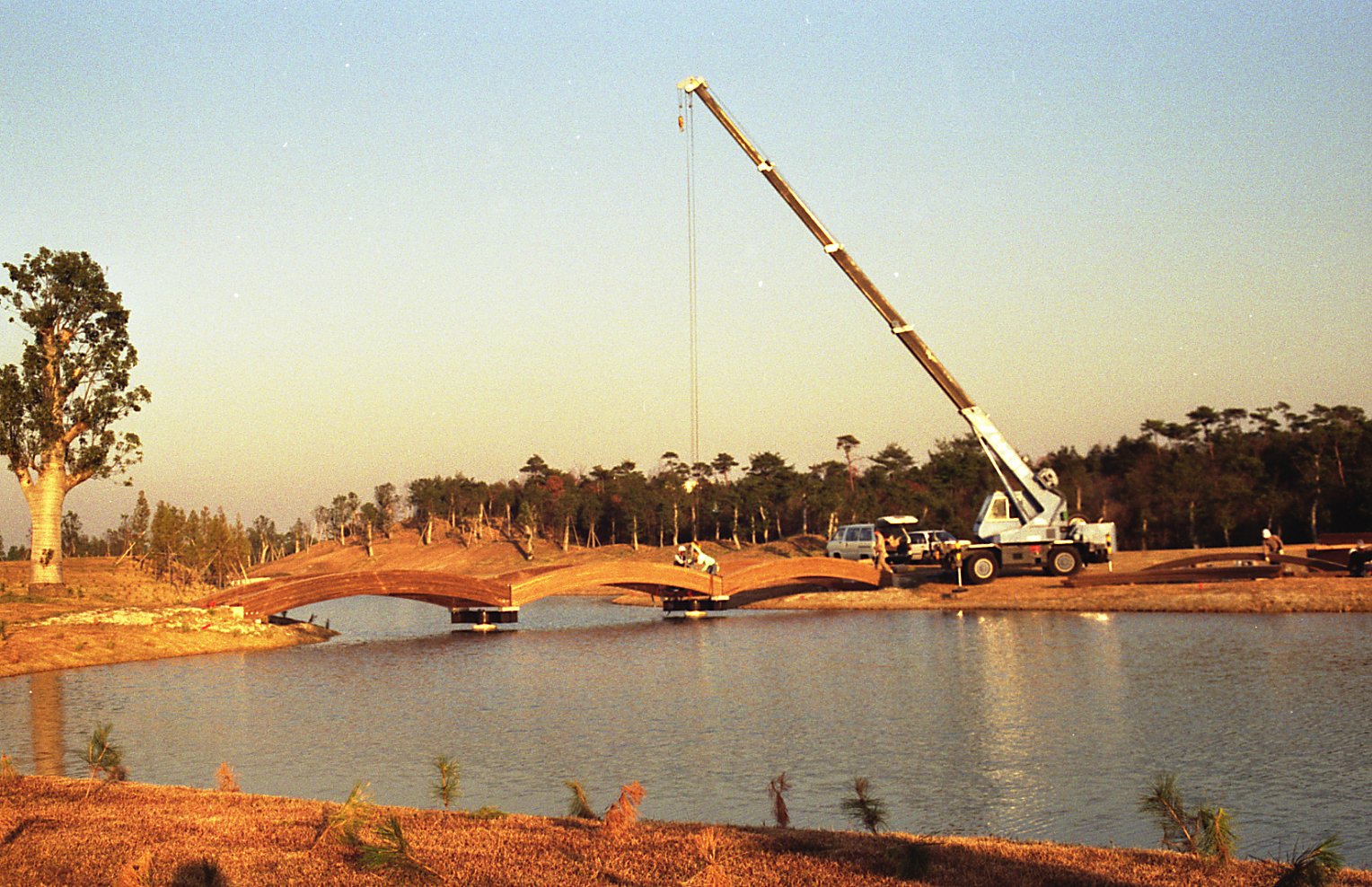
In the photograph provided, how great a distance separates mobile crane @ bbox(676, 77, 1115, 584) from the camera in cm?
4756

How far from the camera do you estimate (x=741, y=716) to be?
2261cm

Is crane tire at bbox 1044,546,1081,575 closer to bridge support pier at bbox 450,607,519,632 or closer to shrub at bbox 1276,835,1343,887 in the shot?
bridge support pier at bbox 450,607,519,632

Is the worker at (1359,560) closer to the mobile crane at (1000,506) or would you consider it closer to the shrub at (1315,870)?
the mobile crane at (1000,506)

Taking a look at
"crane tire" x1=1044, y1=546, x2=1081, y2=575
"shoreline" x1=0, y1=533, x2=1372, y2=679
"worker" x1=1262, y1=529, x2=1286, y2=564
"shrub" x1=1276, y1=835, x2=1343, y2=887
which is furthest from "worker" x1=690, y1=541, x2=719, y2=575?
"shrub" x1=1276, y1=835, x2=1343, y2=887

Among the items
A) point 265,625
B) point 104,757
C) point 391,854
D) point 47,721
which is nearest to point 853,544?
point 265,625

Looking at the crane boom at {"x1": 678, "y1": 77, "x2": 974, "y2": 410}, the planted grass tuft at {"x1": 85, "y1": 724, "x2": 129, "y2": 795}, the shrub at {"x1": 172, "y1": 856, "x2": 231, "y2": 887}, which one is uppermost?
the crane boom at {"x1": 678, "y1": 77, "x2": 974, "y2": 410}

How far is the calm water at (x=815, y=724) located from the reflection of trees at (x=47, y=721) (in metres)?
0.13

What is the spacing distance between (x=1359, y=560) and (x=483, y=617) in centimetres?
3270

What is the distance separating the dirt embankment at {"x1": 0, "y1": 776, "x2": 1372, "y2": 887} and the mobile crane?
38.3 m

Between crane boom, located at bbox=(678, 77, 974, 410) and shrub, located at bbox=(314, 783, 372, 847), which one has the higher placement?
crane boom, located at bbox=(678, 77, 974, 410)

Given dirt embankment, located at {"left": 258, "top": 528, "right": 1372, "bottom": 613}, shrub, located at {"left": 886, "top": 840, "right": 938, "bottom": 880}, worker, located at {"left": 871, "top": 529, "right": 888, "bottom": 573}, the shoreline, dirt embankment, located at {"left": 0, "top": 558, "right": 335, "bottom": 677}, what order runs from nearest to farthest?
shrub, located at {"left": 886, "top": 840, "right": 938, "bottom": 880} → dirt embankment, located at {"left": 0, "top": 558, "right": 335, "bottom": 677} → the shoreline → dirt embankment, located at {"left": 258, "top": 528, "right": 1372, "bottom": 613} → worker, located at {"left": 871, "top": 529, "right": 888, "bottom": 573}

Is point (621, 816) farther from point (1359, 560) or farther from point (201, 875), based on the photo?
point (1359, 560)

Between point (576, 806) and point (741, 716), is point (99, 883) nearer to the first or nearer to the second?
point (576, 806)

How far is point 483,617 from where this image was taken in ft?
156
